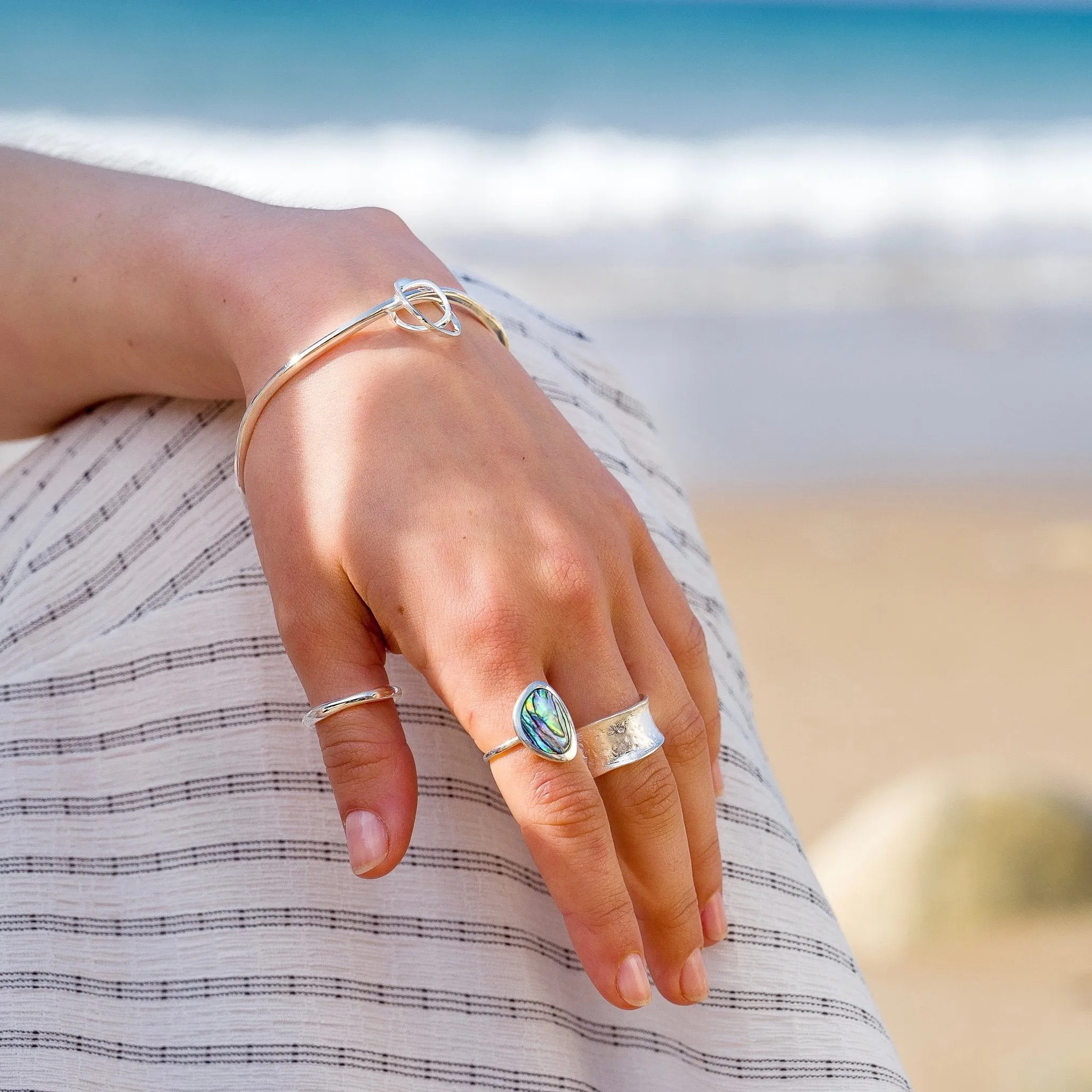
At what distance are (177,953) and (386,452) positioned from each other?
0.39m

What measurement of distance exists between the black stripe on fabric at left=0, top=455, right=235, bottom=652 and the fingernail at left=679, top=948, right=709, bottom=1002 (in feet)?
1.78

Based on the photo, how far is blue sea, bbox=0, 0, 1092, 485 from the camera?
6336 mm

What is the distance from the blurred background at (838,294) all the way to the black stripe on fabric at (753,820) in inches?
35.4

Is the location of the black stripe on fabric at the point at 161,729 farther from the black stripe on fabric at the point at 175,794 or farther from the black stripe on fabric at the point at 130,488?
the black stripe on fabric at the point at 130,488

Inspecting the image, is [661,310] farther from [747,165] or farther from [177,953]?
[177,953]

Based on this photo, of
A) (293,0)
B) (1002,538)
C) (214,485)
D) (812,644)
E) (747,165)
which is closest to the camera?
(214,485)

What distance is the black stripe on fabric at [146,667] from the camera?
93 centimetres

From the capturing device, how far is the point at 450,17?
18.3 meters

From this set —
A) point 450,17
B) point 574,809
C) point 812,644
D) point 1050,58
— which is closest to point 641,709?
point 574,809

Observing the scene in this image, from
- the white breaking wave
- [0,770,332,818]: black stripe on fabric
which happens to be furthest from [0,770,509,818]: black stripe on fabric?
the white breaking wave

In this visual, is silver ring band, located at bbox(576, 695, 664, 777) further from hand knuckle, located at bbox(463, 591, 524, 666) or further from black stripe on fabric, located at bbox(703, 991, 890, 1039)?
black stripe on fabric, located at bbox(703, 991, 890, 1039)

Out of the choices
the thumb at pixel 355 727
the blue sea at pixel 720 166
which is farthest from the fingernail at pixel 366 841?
the blue sea at pixel 720 166

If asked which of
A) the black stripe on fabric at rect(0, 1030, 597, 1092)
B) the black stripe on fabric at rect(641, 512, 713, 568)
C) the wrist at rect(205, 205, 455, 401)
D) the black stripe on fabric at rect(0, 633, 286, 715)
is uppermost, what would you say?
the wrist at rect(205, 205, 455, 401)

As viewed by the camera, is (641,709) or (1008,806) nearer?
(641,709)
